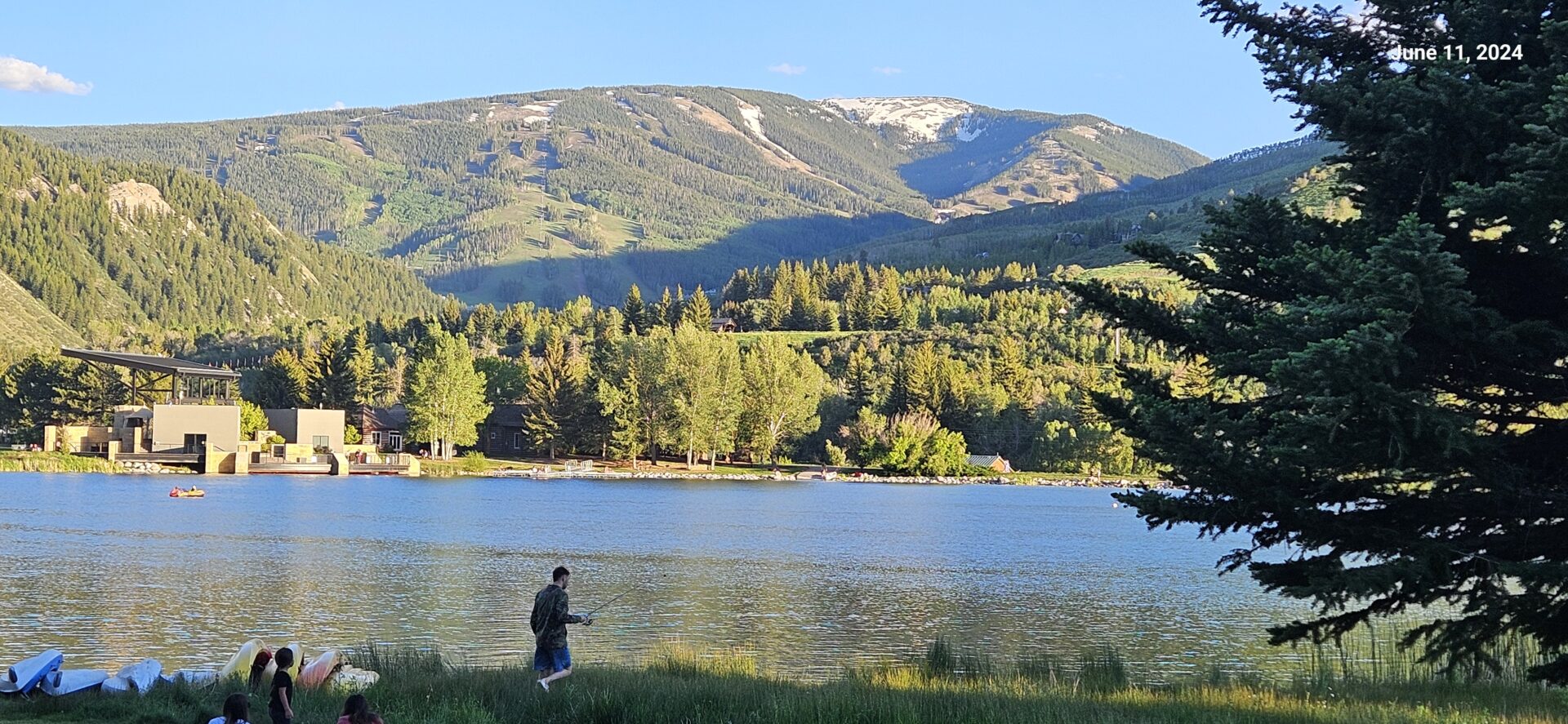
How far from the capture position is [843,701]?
541 inches

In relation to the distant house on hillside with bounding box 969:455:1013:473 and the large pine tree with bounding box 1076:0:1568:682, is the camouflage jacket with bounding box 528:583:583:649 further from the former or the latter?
the distant house on hillside with bounding box 969:455:1013:473

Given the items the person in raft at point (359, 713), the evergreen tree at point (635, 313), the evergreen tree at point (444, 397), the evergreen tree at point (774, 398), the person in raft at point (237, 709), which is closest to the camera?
the person in raft at point (359, 713)

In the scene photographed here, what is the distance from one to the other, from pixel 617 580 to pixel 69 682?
71.4 ft

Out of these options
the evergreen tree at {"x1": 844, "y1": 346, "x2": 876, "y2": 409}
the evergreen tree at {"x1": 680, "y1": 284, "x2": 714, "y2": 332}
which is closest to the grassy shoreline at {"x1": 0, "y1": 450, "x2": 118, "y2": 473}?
the evergreen tree at {"x1": 844, "y1": 346, "x2": 876, "y2": 409}

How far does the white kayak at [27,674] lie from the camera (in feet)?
49.6

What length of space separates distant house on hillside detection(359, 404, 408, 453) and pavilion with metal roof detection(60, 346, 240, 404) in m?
11.6

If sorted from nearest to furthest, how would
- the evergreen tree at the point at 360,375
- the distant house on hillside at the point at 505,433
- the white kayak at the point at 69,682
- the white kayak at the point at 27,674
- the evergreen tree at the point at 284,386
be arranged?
1. the white kayak at the point at 27,674
2. the white kayak at the point at 69,682
3. the evergreen tree at the point at 284,386
4. the distant house on hillside at the point at 505,433
5. the evergreen tree at the point at 360,375

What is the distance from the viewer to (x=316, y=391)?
126 m

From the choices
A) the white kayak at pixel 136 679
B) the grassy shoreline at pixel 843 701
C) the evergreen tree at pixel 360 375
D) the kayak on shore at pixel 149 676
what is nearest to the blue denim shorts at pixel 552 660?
the grassy shoreline at pixel 843 701

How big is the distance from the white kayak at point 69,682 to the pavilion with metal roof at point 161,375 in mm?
95567

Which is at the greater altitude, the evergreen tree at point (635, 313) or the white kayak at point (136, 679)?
the evergreen tree at point (635, 313)

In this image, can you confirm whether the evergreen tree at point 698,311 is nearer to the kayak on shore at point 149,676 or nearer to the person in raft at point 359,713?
the kayak on shore at point 149,676

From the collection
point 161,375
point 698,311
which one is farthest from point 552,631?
point 698,311

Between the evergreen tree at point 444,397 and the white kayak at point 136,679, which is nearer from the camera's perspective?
the white kayak at point 136,679
